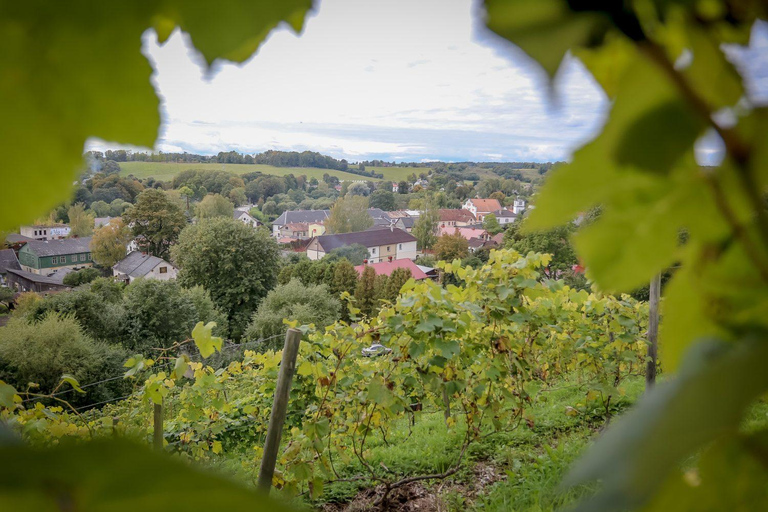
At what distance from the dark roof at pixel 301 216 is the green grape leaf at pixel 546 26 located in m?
36.4

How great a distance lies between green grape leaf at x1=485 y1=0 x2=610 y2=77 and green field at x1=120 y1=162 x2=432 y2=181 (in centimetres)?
2348

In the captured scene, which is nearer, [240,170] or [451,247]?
[451,247]

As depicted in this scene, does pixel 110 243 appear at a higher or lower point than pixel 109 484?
lower

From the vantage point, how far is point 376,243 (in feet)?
104

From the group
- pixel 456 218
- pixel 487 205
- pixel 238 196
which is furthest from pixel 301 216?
pixel 487 205

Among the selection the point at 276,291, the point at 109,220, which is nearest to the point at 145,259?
the point at 109,220

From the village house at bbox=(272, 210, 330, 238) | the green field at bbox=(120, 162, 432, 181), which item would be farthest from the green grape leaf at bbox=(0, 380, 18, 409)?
the village house at bbox=(272, 210, 330, 238)

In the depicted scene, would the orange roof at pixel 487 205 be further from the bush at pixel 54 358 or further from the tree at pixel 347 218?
the bush at pixel 54 358

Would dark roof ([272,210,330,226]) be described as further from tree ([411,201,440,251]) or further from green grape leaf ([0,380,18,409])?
green grape leaf ([0,380,18,409])

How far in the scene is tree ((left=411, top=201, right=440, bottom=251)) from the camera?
33938mm

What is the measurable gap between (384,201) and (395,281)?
19.0 meters

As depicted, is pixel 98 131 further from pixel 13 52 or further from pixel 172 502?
pixel 172 502

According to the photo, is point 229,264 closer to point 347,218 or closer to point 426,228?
point 347,218

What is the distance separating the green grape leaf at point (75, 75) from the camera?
0.60 feet
